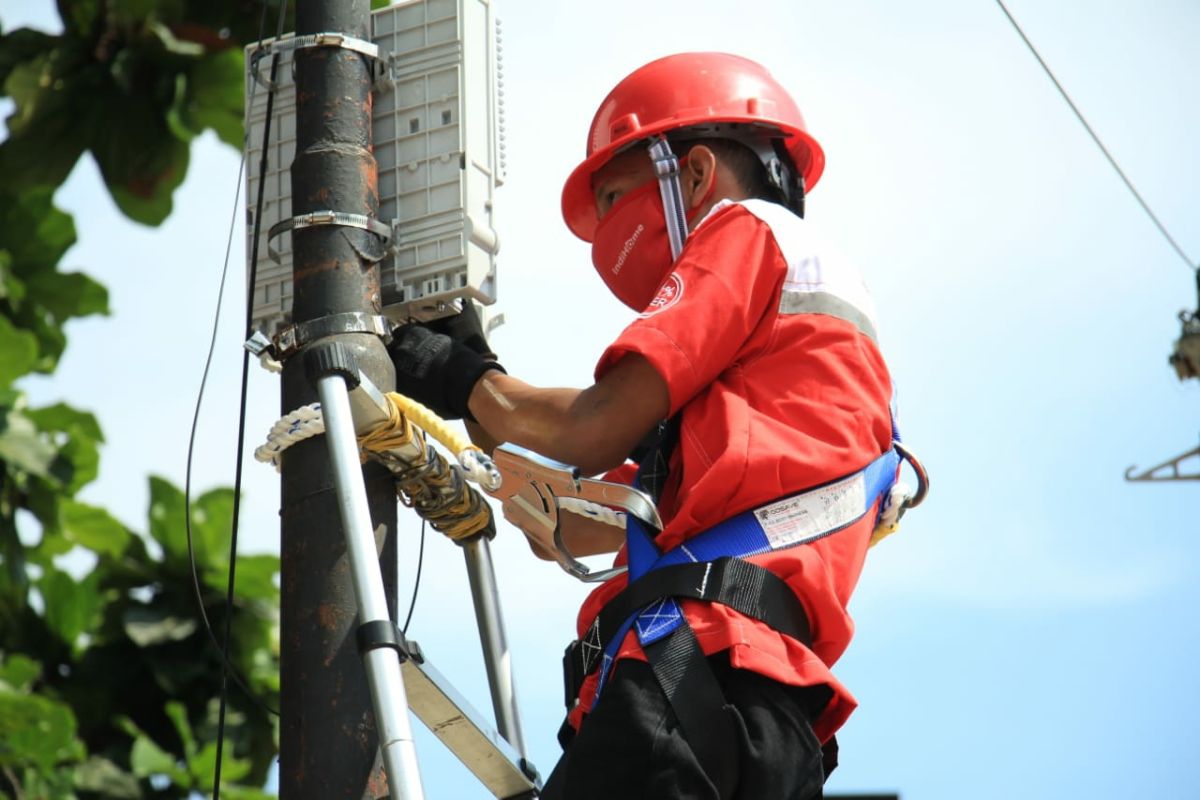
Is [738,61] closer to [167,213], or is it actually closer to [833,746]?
[833,746]

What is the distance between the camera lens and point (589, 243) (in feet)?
14.6

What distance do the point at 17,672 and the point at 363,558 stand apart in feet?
20.4

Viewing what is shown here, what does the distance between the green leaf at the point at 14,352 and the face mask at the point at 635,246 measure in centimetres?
502

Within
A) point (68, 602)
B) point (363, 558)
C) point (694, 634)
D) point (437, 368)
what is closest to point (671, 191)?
point (437, 368)

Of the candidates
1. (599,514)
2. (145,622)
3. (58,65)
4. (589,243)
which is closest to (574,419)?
(599,514)

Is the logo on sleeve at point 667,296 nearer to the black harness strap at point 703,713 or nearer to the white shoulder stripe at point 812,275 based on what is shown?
the white shoulder stripe at point 812,275

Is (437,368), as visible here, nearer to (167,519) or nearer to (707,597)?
(707,597)

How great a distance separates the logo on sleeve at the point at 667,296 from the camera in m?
3.38

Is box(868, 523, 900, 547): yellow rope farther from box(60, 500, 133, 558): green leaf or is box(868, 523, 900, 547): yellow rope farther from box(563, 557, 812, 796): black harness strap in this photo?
box(60, 500, 133, 558): green leaf

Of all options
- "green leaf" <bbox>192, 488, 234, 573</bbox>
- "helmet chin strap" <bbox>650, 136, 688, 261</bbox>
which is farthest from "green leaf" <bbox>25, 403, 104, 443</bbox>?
"helmet chin strap" <bbox>650, 136, 688, 261</bbox>

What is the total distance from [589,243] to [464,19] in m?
0.76

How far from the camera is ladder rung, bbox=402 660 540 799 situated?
3375 mm

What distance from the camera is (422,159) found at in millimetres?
3797

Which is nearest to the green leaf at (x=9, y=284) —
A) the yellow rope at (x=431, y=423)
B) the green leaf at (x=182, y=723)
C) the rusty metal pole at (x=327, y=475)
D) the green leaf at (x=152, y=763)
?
the green leaf at (x=182, y=723)
